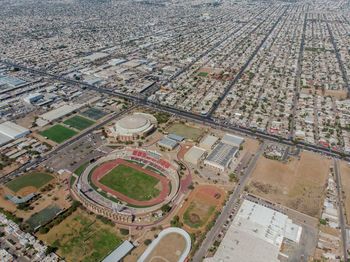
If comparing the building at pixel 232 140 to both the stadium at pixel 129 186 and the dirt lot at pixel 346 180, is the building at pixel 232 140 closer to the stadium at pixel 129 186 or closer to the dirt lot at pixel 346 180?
the stadium at pixel 129 186

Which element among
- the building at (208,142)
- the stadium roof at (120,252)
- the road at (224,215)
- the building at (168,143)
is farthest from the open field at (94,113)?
the stadium roof at (120,252)

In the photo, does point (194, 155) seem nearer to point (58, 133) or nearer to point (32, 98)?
point (58, 133)

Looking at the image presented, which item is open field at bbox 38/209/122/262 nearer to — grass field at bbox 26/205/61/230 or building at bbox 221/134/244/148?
grass field at bbox 26/205/61/230

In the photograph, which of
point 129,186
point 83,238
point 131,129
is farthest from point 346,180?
point 83,238

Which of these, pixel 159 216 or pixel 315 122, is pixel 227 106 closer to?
pixel 315 122

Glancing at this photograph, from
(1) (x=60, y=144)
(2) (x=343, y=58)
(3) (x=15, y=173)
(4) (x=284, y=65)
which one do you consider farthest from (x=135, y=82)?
(2) (x=343, y=58)

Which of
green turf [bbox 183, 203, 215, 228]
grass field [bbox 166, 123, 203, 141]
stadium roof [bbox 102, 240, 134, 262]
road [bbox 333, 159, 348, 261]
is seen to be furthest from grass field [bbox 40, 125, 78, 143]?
road [bbox 333, 159, 348, 261]
